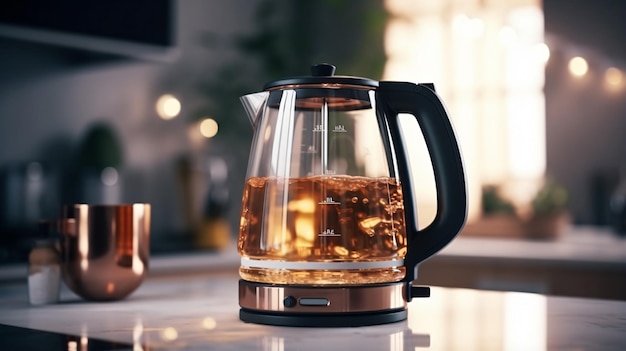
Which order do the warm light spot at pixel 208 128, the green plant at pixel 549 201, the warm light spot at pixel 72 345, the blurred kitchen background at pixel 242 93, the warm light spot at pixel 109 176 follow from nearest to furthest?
the warm light spot at pixel 72 345, the blurred kitchen background at pixel 242 93, the warm light spot at pixel 109 176, the green plant at pixel 549 201, the warm light spot at pixel 208 128

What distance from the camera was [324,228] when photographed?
871mm

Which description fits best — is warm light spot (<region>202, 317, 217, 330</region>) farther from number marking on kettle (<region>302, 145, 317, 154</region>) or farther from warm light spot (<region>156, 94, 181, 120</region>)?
warm light spot (<region>156, 94, 181, 120</region>)

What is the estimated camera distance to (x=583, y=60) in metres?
3.01

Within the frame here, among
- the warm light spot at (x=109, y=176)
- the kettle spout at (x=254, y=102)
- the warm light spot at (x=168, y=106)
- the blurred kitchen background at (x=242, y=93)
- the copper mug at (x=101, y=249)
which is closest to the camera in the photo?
the kettle spout at (x=254, y=102)

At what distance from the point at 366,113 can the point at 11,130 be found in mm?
2145

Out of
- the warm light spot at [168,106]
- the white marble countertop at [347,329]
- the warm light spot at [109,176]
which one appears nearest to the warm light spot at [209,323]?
the white marble countertop at [347,329]

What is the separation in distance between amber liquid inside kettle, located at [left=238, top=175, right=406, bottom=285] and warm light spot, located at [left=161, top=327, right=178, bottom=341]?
119 millimetres

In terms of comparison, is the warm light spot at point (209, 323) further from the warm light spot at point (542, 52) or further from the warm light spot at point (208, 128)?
the warm light spot at point (542, 52)

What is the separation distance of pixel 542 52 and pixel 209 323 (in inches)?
119

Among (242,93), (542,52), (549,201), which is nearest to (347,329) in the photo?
(549,201)

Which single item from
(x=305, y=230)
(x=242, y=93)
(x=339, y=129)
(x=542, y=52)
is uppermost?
(x=542, y=52)

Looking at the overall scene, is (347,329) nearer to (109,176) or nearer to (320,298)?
(320,298)

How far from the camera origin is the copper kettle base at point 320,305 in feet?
2.84

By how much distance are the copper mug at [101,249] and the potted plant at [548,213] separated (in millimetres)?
2264
